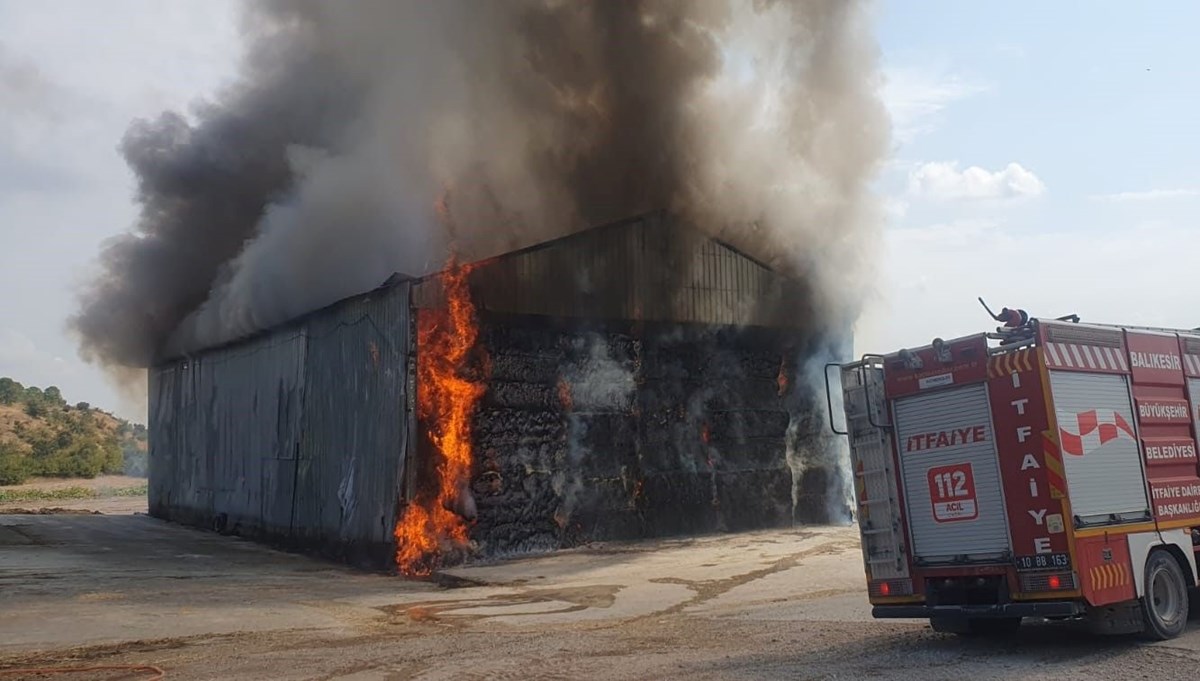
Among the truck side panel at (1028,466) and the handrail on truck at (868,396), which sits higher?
the handrail on truck at (868,396)

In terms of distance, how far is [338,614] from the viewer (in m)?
12.5

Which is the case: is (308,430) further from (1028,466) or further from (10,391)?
(10,391)

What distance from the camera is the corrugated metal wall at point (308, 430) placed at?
17.6 metres

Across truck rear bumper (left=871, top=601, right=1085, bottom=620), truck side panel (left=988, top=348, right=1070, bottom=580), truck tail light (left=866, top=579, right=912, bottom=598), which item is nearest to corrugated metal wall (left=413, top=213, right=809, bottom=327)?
truck tail light (left=866, top=579, right=912, bottom=598)

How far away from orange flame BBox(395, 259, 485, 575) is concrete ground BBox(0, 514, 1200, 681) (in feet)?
2.57

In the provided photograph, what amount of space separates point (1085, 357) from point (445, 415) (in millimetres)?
11266

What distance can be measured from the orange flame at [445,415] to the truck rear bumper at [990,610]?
9479mm

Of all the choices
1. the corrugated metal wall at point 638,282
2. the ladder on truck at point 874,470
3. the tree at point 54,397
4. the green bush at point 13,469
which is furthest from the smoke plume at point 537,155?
the tree at point 54,397

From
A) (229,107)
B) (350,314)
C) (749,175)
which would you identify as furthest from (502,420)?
(229,107)

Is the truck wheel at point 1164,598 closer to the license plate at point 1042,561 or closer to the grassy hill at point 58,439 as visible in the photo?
the license plate at point 1042,561

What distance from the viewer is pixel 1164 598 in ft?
29.5

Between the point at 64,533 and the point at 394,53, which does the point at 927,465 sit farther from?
the point at 64,533

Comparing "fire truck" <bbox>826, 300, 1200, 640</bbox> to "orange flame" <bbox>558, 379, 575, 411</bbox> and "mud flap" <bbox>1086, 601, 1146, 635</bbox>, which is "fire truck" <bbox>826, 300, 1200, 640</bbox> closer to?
"mud flap" <bbox>1086, 601, 1146, 635</bbox>

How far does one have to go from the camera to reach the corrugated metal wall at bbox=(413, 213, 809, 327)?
18750 millimetres
